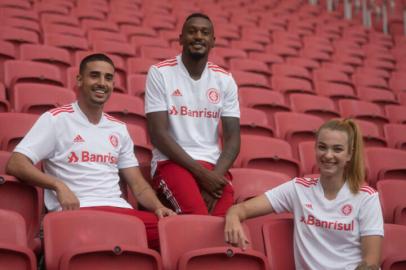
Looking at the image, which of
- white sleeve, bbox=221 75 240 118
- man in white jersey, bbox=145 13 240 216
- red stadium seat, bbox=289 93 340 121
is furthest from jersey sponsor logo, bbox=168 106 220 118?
red stadium seat, bbox=289 93 340 121

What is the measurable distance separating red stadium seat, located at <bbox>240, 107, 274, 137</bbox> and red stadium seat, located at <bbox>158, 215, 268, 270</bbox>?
1376 mm

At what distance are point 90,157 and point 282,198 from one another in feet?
2.43

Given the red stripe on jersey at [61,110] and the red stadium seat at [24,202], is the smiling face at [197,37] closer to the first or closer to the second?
the red stripe on jersey at [61,110]

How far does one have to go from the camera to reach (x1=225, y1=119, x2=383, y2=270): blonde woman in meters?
1.96

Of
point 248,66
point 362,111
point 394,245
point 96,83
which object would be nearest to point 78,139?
point 96,83

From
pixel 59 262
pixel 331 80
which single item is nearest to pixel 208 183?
pixel 59 262

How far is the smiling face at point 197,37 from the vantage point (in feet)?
8.54

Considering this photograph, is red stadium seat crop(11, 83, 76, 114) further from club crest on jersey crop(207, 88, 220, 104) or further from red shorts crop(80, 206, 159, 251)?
red shorts crop(80, 206, 159, 251)

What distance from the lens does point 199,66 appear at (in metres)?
2.64

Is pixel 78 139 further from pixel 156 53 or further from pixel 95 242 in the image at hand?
pixel 156 53

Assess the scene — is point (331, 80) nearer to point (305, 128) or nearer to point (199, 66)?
point (305, 128)

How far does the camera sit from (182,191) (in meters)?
2.34

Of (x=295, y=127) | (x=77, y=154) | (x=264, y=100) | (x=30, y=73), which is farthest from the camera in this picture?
(x=264, y=100)

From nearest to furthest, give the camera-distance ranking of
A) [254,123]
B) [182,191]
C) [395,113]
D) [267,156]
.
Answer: [182,191] → [267,156] → [254,123] → [395,113]
